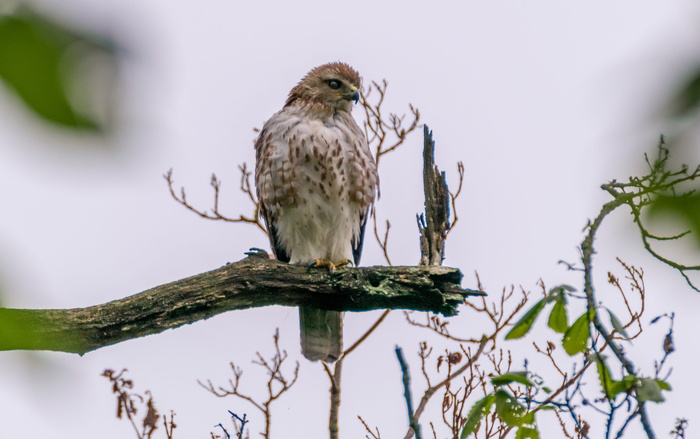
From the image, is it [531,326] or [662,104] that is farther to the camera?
[531,326]

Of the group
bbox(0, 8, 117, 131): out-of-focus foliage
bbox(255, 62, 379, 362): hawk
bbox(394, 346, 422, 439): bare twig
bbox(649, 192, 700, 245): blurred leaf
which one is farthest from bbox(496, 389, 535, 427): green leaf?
bbox(255, 62, 379, 362): hawk

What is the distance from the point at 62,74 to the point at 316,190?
4.73m

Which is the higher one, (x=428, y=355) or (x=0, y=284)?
(x=428, y=355)

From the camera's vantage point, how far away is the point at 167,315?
3.77m

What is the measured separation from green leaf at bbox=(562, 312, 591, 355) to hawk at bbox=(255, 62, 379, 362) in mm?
2895

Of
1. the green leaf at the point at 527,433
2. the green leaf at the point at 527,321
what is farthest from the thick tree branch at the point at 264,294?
the green leaf at the point at 527,321

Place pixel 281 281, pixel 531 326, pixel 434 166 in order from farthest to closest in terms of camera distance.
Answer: pixel 434 166 < pixel 281 281 < pixel 531 326

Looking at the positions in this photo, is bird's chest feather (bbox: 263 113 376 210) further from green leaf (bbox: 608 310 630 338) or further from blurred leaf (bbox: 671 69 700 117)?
blurred leaf (bbox: 671 69 700 117)

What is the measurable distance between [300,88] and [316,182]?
107 centimetres

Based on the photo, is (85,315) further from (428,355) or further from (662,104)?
(662,104)

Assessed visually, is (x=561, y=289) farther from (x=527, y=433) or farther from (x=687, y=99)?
(x=687, y=99)

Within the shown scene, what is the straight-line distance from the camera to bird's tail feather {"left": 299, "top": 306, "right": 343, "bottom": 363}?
5.12 metres

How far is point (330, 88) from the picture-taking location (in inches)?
Answer: 227

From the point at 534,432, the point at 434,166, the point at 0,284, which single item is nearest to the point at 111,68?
the point at 0,284
